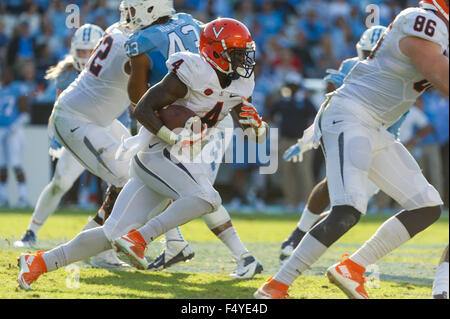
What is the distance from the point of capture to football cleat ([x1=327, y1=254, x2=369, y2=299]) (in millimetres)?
4070

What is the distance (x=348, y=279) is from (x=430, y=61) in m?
1.19

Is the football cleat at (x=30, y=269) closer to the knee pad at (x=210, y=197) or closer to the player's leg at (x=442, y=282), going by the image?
the knee pad at (x=210, y=197)

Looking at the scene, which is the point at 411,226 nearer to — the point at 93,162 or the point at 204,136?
the point at 204,136

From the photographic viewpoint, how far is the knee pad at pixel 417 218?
4.23 meters

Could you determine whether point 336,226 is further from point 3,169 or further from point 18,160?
point 3,169

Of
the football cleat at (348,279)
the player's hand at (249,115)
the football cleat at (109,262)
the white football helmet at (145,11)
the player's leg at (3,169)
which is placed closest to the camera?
the football cleat at (348,279)

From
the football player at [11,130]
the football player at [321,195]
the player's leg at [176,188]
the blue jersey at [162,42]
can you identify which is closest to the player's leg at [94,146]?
the blue jersey at [162,42]

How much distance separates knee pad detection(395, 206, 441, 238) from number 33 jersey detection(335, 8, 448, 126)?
0.53 meters

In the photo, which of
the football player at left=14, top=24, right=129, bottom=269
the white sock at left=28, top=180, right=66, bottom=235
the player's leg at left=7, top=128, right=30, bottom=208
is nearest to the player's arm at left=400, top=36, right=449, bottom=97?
the football player at left=14, top=24, right=129, bottom=269

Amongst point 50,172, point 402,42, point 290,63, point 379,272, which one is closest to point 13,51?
point 50,172

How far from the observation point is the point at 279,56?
13.1m

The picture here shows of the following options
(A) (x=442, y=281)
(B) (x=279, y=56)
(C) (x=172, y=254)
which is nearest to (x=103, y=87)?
(C) (x=172, y=254)

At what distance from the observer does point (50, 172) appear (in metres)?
11.4

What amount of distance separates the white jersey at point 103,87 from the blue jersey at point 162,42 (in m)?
0.37
